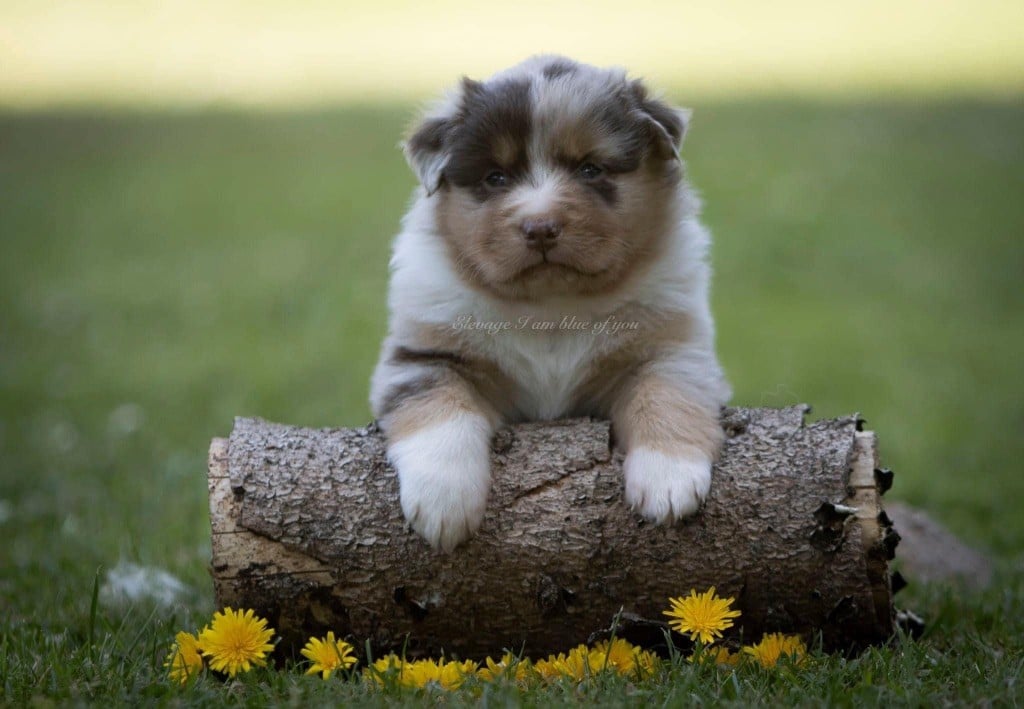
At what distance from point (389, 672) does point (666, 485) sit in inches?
39.8

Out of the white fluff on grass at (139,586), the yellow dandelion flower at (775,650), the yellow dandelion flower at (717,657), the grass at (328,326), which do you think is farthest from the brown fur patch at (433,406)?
the white fluff on grass at (139,586)

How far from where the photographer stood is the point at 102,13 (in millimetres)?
22141

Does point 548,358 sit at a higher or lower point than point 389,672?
higher

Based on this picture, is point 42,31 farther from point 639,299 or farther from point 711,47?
point 639,299

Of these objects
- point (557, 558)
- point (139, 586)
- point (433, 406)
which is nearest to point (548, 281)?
point (433, 406)

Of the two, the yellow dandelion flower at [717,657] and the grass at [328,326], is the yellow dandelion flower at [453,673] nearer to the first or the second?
the grass at [328,326]

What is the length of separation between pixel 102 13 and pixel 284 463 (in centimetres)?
2128

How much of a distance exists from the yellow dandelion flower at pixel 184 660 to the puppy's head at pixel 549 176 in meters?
1.55

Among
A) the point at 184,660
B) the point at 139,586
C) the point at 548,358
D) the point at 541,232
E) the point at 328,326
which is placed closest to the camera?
the point at 184,660

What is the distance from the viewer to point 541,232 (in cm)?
365

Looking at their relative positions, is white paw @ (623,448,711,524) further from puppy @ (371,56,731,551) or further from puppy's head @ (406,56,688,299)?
puppy's head @ (406,56,688,299)

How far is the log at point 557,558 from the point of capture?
3.43 m

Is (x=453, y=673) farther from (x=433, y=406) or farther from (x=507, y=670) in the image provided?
(x=433, y=406)

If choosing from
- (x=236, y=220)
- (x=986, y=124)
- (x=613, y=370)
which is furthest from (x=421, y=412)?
(x=986, y=124)
